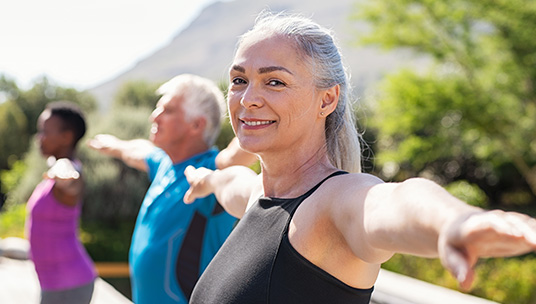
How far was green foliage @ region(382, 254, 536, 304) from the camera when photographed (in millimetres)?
6902

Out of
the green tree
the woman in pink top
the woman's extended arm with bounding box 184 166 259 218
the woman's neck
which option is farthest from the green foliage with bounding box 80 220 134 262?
the woman's neck

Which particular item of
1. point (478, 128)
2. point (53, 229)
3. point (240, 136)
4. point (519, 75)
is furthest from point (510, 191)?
point (240, 136)

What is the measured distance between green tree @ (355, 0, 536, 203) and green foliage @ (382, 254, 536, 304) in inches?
206

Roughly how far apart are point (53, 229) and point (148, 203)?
1.00m

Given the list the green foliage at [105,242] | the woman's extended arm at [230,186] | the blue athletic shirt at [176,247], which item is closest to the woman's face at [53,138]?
the blue athletic shirt at [176,247]

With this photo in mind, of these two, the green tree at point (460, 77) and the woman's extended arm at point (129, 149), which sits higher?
the woman's extended arm at point (129, 149)

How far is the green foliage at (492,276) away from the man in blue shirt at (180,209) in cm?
435

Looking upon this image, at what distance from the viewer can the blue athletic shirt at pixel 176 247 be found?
2.67 meters

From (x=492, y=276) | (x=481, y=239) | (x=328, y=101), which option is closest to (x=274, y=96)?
(x=328, y=101)

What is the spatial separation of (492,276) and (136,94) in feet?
61.2

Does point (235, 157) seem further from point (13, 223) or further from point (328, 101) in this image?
point (13, 223)

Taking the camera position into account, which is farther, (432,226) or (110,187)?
(110,187)

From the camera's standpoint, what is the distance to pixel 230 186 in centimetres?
203

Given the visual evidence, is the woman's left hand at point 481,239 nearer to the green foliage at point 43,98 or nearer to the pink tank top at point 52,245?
the pink tank top at point 52,245
